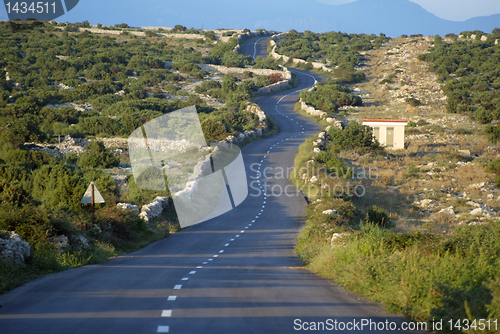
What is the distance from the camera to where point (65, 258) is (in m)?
12.5

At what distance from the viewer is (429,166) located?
33344 millimetres

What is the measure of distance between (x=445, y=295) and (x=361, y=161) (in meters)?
30.4

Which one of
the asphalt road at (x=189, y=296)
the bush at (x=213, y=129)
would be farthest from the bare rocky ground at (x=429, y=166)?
the bush at (x=213, y=129)

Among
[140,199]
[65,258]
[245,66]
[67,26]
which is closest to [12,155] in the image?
[140,199]

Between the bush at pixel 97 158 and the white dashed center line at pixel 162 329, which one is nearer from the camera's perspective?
the white dashed center line at pixel 162 329

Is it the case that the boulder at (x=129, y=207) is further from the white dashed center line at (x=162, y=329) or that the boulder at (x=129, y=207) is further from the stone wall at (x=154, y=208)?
the white dashed center line at (x=162, y=329)

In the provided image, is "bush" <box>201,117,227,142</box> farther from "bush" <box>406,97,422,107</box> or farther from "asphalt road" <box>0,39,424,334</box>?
"bush" <box>406,97,422,107</box>

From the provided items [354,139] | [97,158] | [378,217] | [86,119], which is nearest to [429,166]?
[354,139]

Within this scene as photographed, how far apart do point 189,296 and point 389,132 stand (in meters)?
38.5

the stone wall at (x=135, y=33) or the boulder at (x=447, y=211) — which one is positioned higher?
the stone wall at (x=135, y=33)

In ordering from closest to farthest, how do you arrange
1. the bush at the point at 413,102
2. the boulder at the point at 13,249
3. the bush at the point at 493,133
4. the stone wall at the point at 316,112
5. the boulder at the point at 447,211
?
the boulder at the point at 13,249 < the boulder at the point at 447,211 < the bush at the point at 493,133 < the stone wall at the point at 316,112 < the bush at the point at 413,102

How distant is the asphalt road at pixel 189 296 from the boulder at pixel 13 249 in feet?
3.33

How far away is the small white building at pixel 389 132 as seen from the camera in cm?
A: 4222

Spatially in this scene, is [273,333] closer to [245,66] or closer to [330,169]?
[330,169]
